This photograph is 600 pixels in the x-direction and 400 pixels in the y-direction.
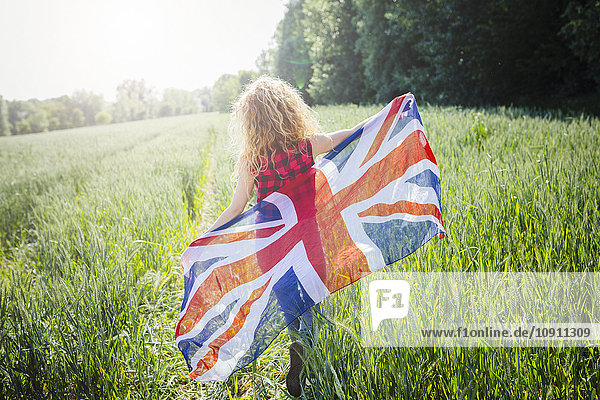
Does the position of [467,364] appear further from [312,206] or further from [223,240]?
[223,240]

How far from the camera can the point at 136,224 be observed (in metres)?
3.47

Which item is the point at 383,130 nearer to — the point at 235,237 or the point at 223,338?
the point at 235,237

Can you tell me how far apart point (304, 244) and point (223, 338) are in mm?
694

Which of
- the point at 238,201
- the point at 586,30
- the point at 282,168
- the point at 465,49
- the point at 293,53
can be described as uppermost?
the point at 293,53

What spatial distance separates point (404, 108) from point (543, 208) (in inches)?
46.9

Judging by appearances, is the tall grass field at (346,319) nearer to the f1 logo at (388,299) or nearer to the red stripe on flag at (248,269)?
the f1 logo at (388,299)

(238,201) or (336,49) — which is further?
(336,49)

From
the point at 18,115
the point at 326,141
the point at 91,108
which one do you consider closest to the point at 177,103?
the point at 91,108

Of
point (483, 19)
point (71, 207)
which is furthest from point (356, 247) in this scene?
point (483, 19)

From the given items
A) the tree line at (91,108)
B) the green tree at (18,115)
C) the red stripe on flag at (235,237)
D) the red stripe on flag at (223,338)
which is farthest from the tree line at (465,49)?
the green tree at (18,115)

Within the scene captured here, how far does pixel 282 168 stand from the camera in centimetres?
190

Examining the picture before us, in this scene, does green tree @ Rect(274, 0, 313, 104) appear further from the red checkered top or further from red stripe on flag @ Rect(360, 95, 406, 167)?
the red checkered top

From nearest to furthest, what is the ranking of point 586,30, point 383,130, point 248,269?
point 248,269
point 383,130
point 586,30

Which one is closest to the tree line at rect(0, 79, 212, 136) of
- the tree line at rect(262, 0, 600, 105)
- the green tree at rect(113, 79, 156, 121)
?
the green tree at rect(113, 79, 156, 121)
